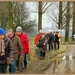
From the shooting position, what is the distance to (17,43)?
348 inches

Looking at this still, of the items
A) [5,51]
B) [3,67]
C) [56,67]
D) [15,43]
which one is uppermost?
[15,43]

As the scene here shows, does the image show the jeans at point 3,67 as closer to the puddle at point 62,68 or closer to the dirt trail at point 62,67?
the dirt trail at point 62,67

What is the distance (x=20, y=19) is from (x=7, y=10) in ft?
3.55

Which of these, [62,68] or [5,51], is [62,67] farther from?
[5,51]

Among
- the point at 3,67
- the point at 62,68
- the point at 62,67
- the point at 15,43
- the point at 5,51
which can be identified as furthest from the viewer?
the point at 62,67

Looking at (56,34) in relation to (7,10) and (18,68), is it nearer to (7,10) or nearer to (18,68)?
(7,10)

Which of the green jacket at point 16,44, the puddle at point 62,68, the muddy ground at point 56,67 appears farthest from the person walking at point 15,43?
the puddle at point 62,68

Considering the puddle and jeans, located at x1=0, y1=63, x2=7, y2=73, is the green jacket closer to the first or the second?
jeans, located at x1=0, y1=63, x2=7, y2=73

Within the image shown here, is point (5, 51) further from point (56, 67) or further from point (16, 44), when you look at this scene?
point (56, 67)

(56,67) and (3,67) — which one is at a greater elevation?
(3,67)

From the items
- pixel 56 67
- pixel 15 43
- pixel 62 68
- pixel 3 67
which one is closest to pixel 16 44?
pixel 15 43

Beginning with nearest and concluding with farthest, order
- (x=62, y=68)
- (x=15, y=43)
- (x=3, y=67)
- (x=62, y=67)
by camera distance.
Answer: (x=3, y=67) < (x=15, y=43) < (x=62, y=68) < (x=62, y=67)

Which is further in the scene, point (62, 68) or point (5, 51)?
point (62, 68)

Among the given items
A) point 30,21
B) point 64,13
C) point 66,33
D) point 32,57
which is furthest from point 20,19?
point 66,33
